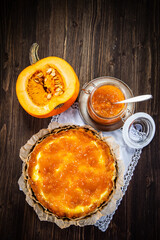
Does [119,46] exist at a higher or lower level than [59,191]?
higher

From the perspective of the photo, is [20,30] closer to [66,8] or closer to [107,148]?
[66,8]

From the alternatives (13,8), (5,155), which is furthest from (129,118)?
(13,8)

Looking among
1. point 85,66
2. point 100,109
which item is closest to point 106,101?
point 100,109

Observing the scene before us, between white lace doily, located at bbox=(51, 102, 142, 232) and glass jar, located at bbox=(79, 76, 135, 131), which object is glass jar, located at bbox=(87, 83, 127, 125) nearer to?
glass jar, located at bbox=(79, 76, 135, 131)

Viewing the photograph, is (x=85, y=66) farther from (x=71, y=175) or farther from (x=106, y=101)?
(x=71, y=175)

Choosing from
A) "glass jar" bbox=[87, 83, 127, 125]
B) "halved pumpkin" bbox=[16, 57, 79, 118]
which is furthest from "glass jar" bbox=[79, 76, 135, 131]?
"halved pumpkin" bbox=[16, 57, 79, 118]
